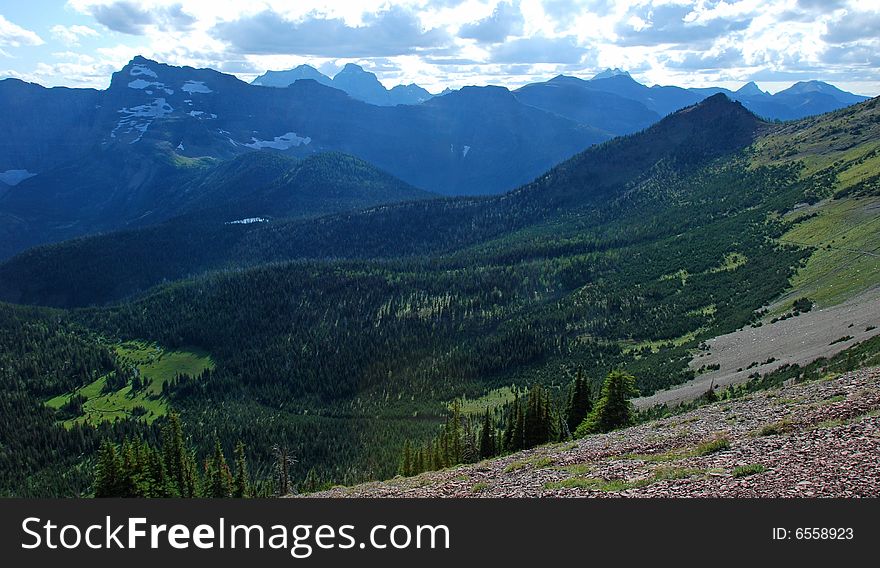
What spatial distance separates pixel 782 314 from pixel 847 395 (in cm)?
8383

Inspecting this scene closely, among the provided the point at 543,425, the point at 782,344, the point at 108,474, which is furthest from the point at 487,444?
the point at 782,344

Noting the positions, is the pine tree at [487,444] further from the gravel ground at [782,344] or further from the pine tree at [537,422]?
the gravel ground at [782,344]

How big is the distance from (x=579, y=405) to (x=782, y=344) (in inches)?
1499

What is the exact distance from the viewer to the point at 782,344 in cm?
9338

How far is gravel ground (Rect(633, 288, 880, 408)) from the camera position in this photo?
7825 cm

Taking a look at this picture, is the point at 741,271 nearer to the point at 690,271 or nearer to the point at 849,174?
the point at 690,271

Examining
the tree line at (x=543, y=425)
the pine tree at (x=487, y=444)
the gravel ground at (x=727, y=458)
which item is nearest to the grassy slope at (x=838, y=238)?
the tree line at (x=543, y=425)

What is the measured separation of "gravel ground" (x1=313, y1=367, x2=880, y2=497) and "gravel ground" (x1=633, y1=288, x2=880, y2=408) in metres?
28.9

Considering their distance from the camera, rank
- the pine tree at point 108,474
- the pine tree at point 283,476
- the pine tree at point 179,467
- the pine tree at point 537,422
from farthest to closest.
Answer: the pine tree at point 283,476, the pine tree at point 179,467, the pine tree at point 537,422, the pine tree at point 108,474

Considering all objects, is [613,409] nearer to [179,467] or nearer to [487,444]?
[487,444]

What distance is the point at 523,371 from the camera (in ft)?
536

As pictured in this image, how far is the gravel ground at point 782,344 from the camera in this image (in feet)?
257

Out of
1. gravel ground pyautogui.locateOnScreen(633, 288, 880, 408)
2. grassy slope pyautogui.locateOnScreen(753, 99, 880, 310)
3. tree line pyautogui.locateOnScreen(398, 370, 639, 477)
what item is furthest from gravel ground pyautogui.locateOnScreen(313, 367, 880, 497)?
grassy slope pyautogui.locateOnScreen(753, 99, 880, 310)

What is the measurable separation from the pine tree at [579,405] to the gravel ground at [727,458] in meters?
23.2
